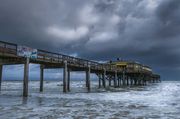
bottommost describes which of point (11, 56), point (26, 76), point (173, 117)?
point (173, 117)

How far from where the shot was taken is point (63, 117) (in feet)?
49.8

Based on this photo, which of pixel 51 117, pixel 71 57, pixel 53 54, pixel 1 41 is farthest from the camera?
pixel 71 57

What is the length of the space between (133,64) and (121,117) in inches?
2553

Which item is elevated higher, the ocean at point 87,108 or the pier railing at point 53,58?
the pier railing at point 53,58

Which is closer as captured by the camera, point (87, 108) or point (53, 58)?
point (87, 108)

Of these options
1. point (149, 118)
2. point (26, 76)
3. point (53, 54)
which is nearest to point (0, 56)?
point (26, 76)

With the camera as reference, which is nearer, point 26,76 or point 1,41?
point 1,41

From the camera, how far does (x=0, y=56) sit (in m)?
27.8

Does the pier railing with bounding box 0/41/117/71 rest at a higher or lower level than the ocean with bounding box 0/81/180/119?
higher

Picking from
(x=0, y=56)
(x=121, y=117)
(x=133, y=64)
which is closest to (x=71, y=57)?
(x=0, y=56)

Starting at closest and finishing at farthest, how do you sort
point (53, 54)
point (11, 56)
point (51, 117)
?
point (51, 117)
point (11, 56)
point (53, 54)

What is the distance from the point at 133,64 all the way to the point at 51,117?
65.9 metres

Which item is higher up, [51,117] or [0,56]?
[0,56]

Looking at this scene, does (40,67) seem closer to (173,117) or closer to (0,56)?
(0,56)
